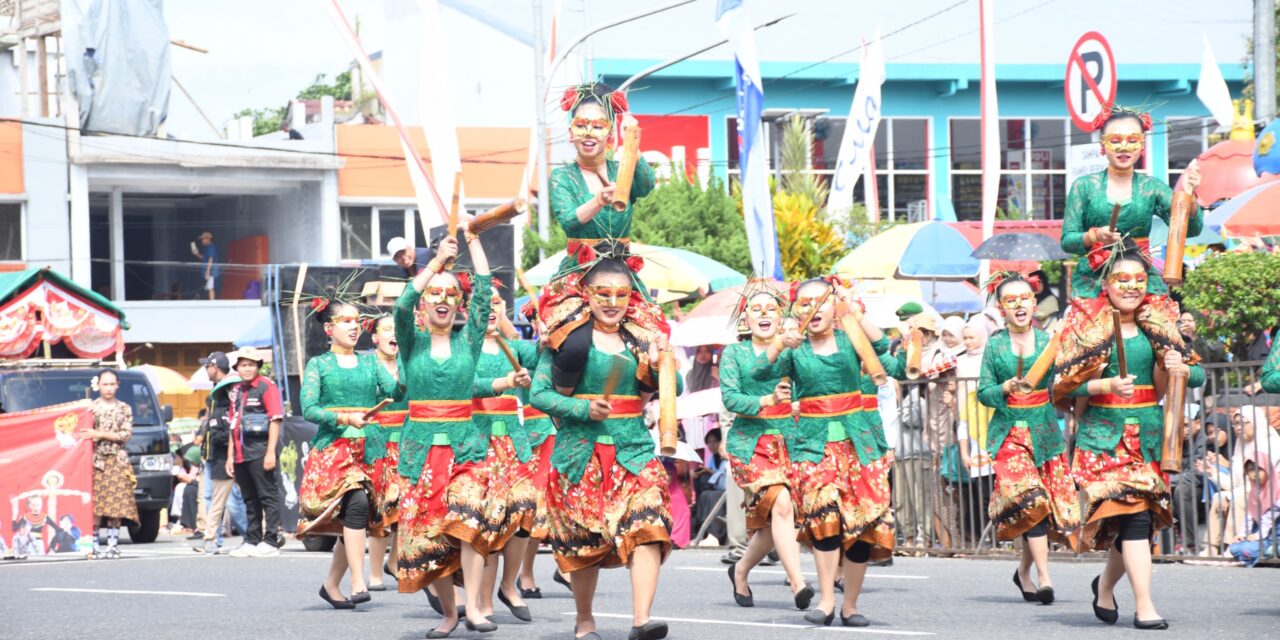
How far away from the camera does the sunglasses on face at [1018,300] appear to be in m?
10.9

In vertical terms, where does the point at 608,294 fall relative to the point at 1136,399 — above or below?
above

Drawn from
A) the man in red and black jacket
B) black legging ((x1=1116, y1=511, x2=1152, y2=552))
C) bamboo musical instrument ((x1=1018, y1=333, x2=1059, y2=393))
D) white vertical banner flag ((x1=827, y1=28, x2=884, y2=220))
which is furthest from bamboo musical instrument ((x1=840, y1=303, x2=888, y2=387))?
white vertical banner flag ((x1=827, y1=28, x2=884, y2=220))

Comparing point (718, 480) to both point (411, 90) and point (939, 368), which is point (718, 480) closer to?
point (939, 368)

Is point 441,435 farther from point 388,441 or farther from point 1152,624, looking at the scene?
point 1152,624

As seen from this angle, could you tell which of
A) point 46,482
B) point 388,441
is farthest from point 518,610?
point 46,482

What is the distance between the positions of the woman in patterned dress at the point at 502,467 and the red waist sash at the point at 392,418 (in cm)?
65

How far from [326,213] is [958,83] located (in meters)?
14.6

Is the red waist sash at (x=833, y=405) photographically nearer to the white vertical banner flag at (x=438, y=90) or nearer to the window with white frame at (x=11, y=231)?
the white vertical banner flag at (x=438, y=90)

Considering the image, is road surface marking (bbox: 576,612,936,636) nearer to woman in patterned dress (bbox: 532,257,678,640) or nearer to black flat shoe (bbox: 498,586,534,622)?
black flat shoe (bbox: 498,586,534,622)

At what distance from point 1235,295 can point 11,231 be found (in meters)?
30.7

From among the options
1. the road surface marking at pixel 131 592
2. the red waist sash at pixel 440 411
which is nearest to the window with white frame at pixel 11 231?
the road surface marking at pixel 131 592

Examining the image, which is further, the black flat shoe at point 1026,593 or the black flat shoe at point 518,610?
the black flat shoe at point 1026,593

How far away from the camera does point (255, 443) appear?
1656cm

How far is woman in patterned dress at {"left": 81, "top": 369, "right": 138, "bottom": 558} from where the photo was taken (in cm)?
1812
